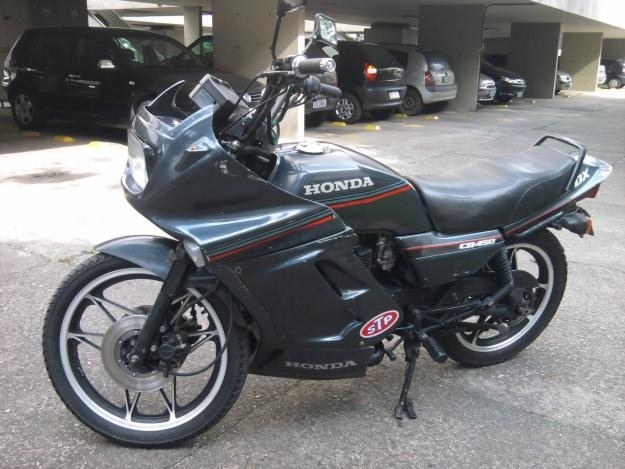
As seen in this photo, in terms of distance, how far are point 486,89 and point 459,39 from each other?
177cm

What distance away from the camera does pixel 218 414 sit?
267 cm

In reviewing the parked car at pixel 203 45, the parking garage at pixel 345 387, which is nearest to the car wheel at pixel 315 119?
the parking garage at pixel 345 387

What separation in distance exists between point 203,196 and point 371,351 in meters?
1.03

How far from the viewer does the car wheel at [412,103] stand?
16.1 m

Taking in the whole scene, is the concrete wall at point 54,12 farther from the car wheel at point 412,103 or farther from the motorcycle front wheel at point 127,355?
the motorcycle front wheel at point 127,355

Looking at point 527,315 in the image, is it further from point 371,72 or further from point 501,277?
point 371,72

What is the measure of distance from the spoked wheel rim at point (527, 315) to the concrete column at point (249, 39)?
8.00m

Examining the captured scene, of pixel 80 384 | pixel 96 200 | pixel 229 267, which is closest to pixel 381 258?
pixel 229 267

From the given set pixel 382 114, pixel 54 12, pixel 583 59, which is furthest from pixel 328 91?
pixel 583 59

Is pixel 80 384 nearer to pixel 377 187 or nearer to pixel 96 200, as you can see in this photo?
pixel 377 187

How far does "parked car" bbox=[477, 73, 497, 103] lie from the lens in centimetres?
1892

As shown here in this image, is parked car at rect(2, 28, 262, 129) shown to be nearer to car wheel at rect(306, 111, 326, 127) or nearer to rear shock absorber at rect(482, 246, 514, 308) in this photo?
car wheel at rect(306, 111, 326, 127)

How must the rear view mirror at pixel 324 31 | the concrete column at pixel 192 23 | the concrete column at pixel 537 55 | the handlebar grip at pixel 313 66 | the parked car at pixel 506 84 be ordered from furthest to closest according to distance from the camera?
the concrete column at pixel 537 55 < the concrete column at pixel 192 23 < the parked car at pixel 506 84 < the rear view mirror at pixel 324 31 < the handlebar grip at pixel 313 66

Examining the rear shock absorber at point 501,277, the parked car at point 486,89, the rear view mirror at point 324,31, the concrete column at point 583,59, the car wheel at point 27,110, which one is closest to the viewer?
the rear view mirror at point 324,31
